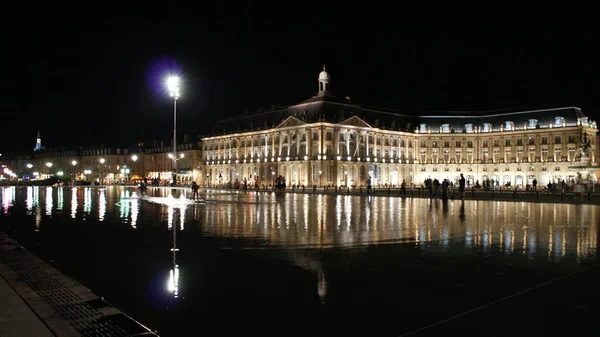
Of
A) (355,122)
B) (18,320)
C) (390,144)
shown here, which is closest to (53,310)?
(18,320)


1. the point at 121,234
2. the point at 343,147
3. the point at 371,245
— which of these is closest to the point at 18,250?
the point at 121,234

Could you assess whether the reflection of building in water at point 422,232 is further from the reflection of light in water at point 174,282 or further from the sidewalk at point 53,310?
the sidewalk at point 53,310

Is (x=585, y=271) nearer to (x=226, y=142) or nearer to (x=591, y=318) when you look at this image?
(x=591, y=318)

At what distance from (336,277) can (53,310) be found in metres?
4.68

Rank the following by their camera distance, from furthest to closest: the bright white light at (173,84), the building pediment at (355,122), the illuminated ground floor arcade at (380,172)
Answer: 1. the building pediment at (355,122)
2. the illuminated ground floor arcade at (380,172)
3. the bright white light at (173,84)

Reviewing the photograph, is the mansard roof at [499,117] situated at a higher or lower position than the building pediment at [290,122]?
higher

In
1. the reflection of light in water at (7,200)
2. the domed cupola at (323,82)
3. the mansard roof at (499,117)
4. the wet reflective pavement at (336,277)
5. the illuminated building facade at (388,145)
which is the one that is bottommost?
the wet reflective pavement at (336,277)

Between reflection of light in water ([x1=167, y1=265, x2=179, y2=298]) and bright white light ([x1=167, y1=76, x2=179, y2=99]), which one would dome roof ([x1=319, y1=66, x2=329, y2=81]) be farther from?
reflection of light in water ([x1=167, y1=265, x2=179, y2=298])

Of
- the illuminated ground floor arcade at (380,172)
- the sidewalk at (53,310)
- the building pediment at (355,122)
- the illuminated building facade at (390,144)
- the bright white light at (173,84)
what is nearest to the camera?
the sidewalk at (53,310)

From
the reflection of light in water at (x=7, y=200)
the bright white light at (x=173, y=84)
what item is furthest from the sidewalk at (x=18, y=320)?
the bright white light at (x=173, y=84)

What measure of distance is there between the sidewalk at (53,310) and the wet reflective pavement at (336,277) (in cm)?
32

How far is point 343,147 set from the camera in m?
94.8

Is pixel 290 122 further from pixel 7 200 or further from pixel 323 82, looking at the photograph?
pixel 7 200

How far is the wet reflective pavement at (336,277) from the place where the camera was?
22.0 feet
